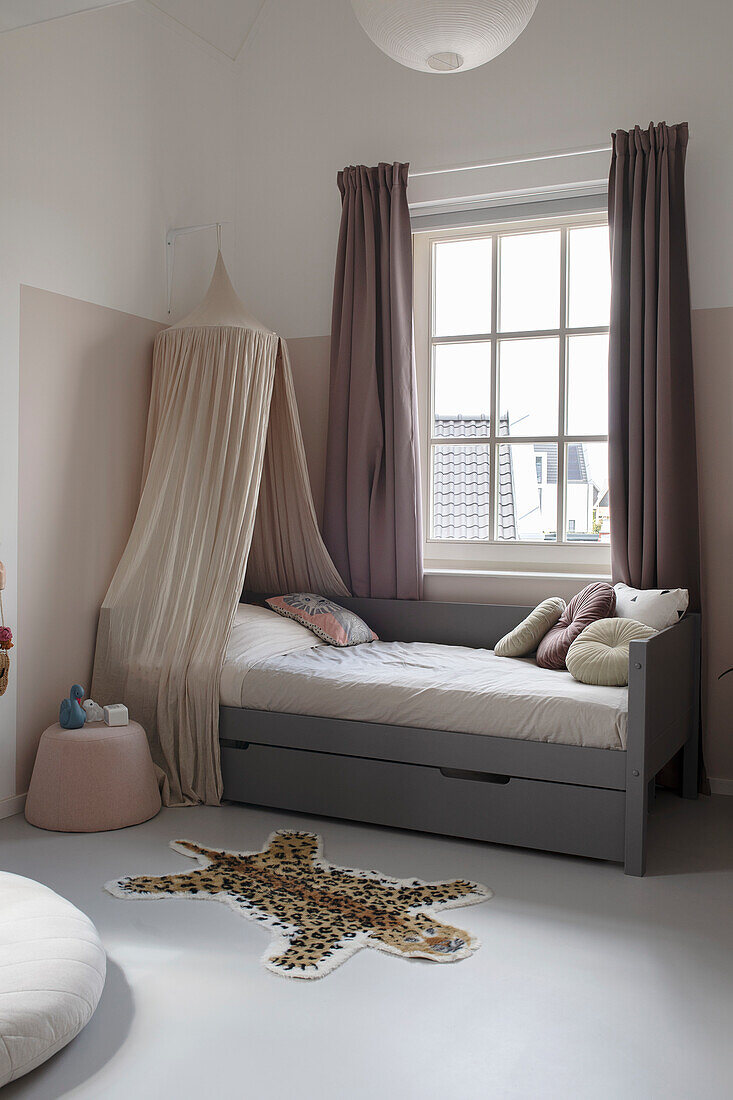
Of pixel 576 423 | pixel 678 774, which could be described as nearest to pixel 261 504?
pixel 576 423

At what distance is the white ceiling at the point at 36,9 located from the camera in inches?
95.0

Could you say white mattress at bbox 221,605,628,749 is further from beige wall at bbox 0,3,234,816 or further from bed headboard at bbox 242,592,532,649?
beige wall at bbox 0,3,234,816

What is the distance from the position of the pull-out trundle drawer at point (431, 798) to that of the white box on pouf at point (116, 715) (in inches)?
14.5

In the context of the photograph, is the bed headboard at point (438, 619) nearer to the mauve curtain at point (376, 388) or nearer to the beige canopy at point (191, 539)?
the mauve curtain at point (376, 388)

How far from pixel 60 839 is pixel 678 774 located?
7.34 feet

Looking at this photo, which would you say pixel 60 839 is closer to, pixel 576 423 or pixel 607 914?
pixel 607 914

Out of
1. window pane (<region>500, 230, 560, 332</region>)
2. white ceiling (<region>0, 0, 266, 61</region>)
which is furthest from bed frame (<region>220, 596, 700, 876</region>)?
white ceiling (<region>0, 0, 266, 61</region>)

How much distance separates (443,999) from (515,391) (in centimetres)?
270

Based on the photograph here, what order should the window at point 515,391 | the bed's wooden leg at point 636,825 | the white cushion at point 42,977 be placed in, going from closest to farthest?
the white cushion at point 42,977 → the bed's wooden leg at point 636,825 → the window at point 515,391

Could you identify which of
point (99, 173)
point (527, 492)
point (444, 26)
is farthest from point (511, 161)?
point (444, 26)

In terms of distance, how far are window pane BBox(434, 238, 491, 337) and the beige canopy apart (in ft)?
2.67

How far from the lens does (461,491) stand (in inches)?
163

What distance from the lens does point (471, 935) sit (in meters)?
2.27

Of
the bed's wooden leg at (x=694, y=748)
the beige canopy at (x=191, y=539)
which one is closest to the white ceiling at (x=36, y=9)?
the beige canopy at (x=191, y=539)
